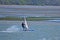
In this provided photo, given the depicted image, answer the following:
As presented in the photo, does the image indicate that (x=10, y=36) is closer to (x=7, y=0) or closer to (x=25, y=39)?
(x=25, y=39)

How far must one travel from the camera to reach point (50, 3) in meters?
38.5

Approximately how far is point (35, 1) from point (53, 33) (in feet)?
84.0

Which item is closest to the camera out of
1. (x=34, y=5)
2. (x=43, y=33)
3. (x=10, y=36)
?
(x=10, y=36)

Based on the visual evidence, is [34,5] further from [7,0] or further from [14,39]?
[14,39]

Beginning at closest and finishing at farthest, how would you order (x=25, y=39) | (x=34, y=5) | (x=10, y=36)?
(x=25, y=39) < (x=10, y=36) < (x=34, y=5)

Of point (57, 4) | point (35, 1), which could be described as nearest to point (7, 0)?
point (35, 1)

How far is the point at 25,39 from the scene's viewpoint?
36.7 feet

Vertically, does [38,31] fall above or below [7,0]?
below

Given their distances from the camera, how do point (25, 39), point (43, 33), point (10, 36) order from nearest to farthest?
point (25, 39) < point (10, 36) < point (43, 33)

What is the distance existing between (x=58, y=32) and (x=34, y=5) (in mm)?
24442

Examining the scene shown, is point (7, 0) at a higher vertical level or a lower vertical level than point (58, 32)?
higher

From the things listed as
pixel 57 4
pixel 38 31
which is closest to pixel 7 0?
pixel 57 4

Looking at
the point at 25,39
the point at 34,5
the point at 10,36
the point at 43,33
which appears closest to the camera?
the point at 25,39

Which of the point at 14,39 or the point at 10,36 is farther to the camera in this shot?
the point at 10,36
